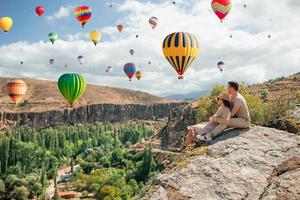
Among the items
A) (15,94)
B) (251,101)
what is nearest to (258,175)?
(251,101)

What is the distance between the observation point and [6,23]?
67000 mm

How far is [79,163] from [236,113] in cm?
10029

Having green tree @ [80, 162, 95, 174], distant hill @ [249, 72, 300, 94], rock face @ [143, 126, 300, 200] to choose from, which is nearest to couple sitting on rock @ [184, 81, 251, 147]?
rock face @ [143, 126, 300, 200]

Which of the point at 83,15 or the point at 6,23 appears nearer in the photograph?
the point at 83,15

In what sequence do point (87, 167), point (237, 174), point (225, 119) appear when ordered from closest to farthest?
1. point (237, 174)
2. point (225, 119)
3. point (87, 167)

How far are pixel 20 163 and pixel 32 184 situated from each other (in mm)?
22633

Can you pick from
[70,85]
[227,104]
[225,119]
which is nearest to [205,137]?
[225,119]

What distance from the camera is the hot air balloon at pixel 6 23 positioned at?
66.6 m

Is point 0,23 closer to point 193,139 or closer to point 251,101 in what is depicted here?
point 251,101

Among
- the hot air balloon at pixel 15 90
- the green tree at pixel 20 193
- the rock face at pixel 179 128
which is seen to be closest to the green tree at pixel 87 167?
the rock face at pixel 179 128

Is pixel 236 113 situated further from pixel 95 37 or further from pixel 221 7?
pixel 95 37

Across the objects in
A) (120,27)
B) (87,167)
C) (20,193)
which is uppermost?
(120,27)

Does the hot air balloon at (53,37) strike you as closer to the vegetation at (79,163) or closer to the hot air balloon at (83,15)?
the hot air balloon at (83,15)

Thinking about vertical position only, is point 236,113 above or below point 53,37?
below
